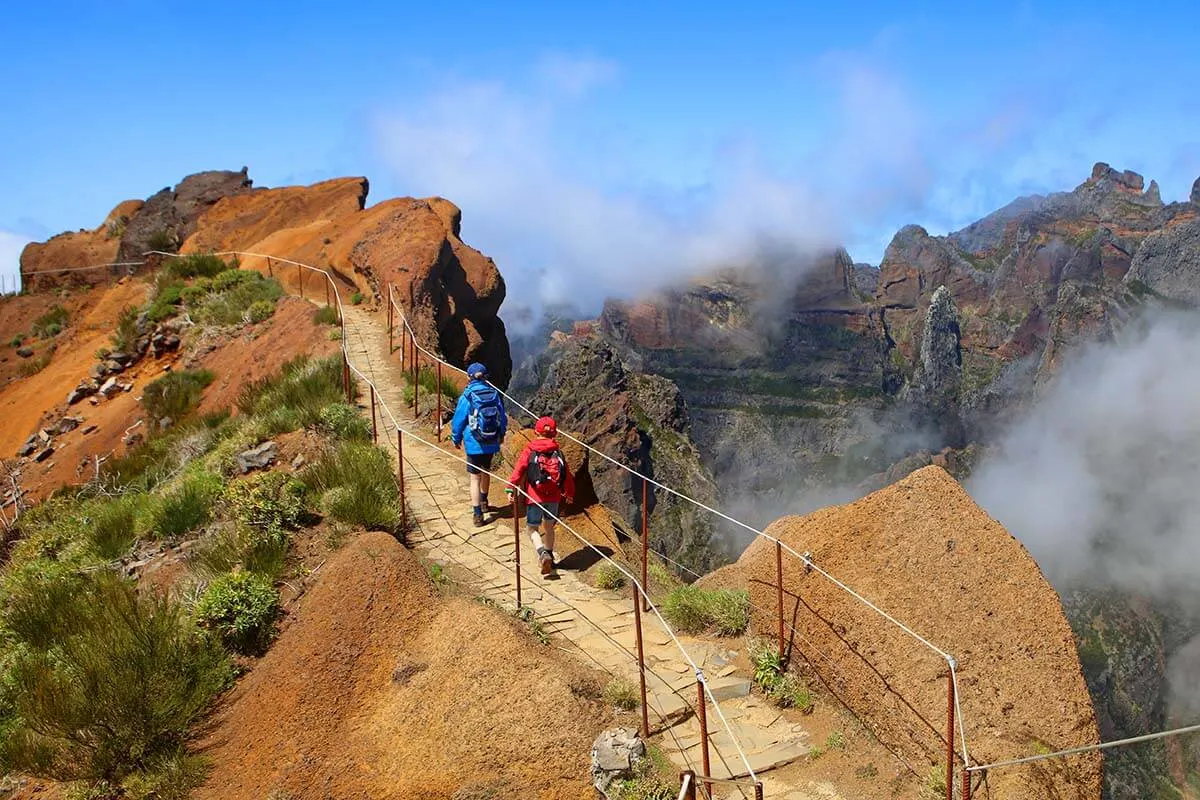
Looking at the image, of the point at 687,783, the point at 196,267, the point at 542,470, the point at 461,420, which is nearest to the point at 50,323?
the point at 196,267

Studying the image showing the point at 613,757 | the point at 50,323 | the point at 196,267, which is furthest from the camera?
the point at 50,323

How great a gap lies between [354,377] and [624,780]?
1162 cm

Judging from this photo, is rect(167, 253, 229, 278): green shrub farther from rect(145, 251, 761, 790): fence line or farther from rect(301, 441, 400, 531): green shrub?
rect(301, 441, 400, 531): green shrub

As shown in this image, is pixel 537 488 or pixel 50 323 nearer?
pixel 537 488

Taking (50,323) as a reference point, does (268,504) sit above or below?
below

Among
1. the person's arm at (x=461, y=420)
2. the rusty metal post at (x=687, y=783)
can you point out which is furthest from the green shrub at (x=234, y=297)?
the rusty metal post at (x=687, y=783)

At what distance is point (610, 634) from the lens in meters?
8.54

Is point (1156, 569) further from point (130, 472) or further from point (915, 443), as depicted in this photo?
point (130, 472)

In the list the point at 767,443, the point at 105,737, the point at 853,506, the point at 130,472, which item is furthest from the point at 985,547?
the point at 767,443

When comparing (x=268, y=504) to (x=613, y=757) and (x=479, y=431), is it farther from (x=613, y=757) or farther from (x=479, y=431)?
(x=613, y=757)

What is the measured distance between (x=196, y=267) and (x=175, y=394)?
10454 mm

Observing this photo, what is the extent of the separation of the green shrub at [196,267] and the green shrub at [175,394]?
27.9 ft

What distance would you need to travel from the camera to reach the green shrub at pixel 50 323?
32.0m

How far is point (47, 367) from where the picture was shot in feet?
92.3
